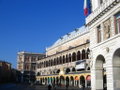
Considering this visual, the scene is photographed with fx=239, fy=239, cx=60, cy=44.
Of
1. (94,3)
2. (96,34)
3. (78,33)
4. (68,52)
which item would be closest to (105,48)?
(96,34)

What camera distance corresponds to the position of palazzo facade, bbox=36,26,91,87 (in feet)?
193

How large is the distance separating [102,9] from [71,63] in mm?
42180

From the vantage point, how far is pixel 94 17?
27.9 meters

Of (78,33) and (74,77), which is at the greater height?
(78,33)

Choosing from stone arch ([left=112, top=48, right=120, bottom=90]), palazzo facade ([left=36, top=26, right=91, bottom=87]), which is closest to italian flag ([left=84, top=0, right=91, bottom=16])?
stone arch ([left=112, top=48, right=120, bottom=90])

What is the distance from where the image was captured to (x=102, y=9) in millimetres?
25625

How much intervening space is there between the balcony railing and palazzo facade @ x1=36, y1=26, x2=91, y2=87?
25.9 metres

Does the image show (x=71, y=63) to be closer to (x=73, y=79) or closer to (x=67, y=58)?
(x=67, y=58)

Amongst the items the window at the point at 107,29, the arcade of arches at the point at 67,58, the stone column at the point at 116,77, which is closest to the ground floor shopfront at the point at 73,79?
the arcade of arches at the point at 67,58

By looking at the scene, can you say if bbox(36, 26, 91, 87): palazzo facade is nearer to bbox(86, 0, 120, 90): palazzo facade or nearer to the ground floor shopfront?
the ground floor shopfront

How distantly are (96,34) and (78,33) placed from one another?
46.3 meters

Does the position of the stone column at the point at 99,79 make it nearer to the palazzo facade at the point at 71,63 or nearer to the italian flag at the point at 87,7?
the italian flag at the point at 87,7

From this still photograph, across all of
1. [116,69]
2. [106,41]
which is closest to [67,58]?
[106,41]

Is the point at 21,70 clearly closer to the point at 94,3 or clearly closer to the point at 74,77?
the point at 74,77
